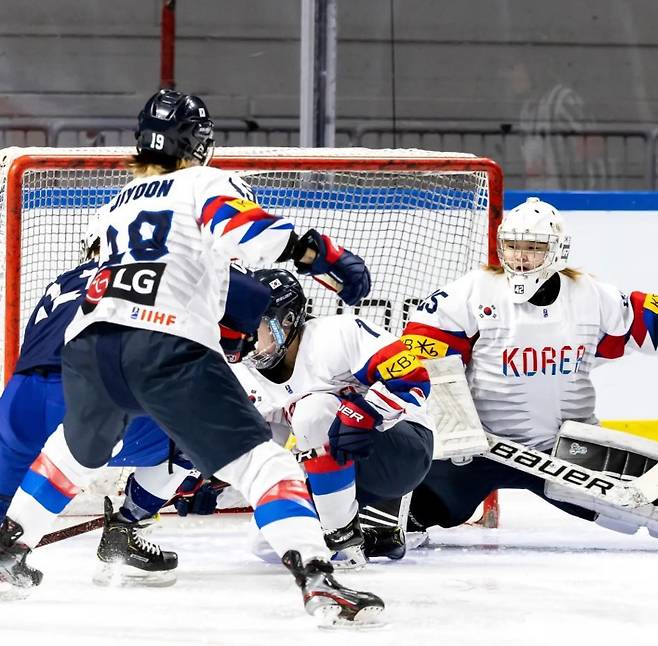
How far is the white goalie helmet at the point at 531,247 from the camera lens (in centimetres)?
334

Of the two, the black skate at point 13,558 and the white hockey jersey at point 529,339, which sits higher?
the white hockey jersey at point 529,339

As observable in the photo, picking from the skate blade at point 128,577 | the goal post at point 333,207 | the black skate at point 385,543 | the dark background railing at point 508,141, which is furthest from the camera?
the dark background railing at point 508,141

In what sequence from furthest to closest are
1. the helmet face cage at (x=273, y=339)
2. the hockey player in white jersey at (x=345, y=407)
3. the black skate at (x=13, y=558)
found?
1. the helmet face cage at (x=273, y=339)
2. the hockey player in white jersey at (x=345, y=407)
3. the black skate at (x=13, y=558)

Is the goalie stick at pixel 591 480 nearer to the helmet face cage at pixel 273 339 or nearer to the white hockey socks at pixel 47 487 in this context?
the helmet face cage at pixel 273 339

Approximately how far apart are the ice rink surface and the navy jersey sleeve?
17.7 inches

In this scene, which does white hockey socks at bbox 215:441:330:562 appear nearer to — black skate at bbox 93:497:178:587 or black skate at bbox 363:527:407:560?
black skate at bbox 93:497:178:587

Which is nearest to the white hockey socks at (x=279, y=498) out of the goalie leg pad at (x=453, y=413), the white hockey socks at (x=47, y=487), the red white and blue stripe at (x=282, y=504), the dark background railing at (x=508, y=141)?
the red white and blue stripe at (x=282, y=504)

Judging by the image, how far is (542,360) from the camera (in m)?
3.42

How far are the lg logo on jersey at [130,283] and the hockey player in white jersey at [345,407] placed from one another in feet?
2.09

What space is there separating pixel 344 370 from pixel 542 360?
2.04 feet

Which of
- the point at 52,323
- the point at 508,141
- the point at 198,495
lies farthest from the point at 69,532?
the point at 508,141

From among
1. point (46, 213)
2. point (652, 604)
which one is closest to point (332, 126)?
point (46, 213)

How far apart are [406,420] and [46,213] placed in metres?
1.27

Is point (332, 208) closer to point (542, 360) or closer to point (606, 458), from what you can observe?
point (542, 360)
